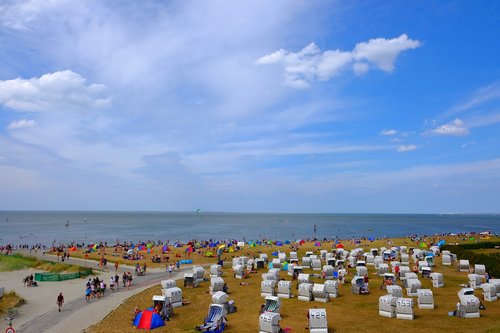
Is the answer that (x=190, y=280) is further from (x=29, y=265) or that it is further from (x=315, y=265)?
(x=29, y=265)

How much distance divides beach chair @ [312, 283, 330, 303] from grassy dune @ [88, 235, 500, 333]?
0.51 m

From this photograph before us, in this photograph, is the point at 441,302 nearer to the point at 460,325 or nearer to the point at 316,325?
the point at 460,325

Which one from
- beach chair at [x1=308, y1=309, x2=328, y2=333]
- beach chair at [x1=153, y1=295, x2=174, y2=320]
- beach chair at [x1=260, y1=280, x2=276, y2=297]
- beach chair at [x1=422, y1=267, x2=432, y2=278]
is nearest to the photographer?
beach chair at [x1=308, y1=309, x2=328, y2=333]

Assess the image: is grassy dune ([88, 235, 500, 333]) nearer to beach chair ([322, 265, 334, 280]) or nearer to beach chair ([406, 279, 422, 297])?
beach chair ([406, 279, 422, 297])

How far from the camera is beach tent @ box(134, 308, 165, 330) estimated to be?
2153cm

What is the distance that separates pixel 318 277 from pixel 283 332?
56.6 ft

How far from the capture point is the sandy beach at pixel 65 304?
22.5 meters


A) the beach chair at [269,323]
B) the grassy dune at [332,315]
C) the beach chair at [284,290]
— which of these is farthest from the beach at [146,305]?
the beach chair at [269,323]

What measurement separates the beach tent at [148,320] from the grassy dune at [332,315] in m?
0.39

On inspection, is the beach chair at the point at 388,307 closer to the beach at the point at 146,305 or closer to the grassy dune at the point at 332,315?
the grassy dune at the point at 332,315

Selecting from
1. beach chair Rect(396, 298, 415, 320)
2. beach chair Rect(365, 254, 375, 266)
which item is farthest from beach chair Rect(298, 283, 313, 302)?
beach chair Rect(365, 254, 375, 266)

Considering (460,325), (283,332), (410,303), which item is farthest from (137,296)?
(460,325)

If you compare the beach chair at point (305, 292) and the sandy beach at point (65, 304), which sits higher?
the beach chair at point (305, 292)

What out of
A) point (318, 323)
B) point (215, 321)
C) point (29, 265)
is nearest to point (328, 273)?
point (318, 323)
